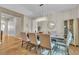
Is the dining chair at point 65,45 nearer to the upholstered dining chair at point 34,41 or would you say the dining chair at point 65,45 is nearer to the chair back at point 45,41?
the chair back at point 45,41

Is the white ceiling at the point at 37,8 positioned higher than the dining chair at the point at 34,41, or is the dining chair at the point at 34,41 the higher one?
the white ceiling at the point at 37,8

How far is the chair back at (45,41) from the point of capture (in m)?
2.11

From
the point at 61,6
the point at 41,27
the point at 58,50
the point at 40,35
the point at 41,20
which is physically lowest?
the point at 58,50

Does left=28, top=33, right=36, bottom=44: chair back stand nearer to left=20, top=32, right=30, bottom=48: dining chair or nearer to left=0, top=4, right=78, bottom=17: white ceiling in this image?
left=20, top=32, right=30, bottom=48: dining chair

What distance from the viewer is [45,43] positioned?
2152mm

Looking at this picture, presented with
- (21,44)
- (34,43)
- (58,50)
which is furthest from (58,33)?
(21,44)

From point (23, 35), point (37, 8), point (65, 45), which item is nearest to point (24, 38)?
point (23, 35)

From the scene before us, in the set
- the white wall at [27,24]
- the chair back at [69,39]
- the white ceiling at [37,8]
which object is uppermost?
the white ceiling at [37,8]

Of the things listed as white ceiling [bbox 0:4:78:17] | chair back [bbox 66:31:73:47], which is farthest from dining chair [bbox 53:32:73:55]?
white ceiling [bbox 0:4:78:17]

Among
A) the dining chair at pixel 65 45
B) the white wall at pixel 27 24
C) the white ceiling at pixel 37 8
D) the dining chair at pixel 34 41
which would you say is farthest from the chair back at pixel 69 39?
the white wall at pixel 27 24

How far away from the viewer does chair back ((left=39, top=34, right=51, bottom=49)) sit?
211 centimetres
